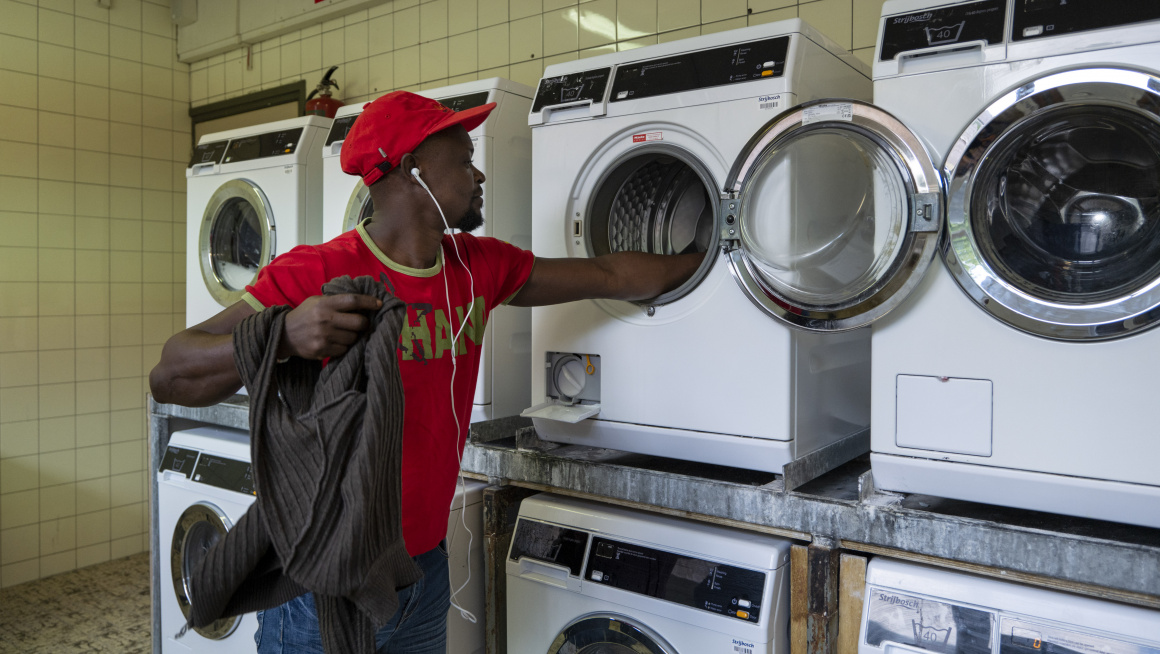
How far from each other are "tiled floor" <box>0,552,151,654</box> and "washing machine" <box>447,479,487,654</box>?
6.64 feet

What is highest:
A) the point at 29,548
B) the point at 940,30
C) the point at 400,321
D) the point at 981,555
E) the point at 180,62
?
the point at 180,62

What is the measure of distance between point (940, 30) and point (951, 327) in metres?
0.55

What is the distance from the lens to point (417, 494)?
156cm

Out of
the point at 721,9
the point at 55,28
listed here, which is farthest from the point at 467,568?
the point at 55,28

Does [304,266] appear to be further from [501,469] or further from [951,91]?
[951,91]

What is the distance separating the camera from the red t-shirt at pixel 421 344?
149cm

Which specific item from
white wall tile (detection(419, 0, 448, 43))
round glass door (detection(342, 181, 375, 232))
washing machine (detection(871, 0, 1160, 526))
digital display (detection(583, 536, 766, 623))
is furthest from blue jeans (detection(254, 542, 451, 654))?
white wall tile (detection(419, 0, 448, 43))

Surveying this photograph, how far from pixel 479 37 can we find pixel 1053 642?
2.94 meters

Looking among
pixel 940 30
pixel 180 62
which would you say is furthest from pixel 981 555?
pixel 180 62

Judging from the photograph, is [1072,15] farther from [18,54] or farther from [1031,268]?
[18,54]

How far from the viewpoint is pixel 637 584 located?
178cm

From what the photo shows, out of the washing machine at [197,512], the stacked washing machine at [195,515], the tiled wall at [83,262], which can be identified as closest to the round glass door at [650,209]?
the stacked washing machine at [195,515]

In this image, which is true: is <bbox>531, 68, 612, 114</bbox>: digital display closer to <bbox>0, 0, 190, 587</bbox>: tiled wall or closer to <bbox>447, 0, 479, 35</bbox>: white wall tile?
<bbox>447, 0, 479, 35</bbox>: white wall tile

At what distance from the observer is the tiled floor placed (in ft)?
11.2
